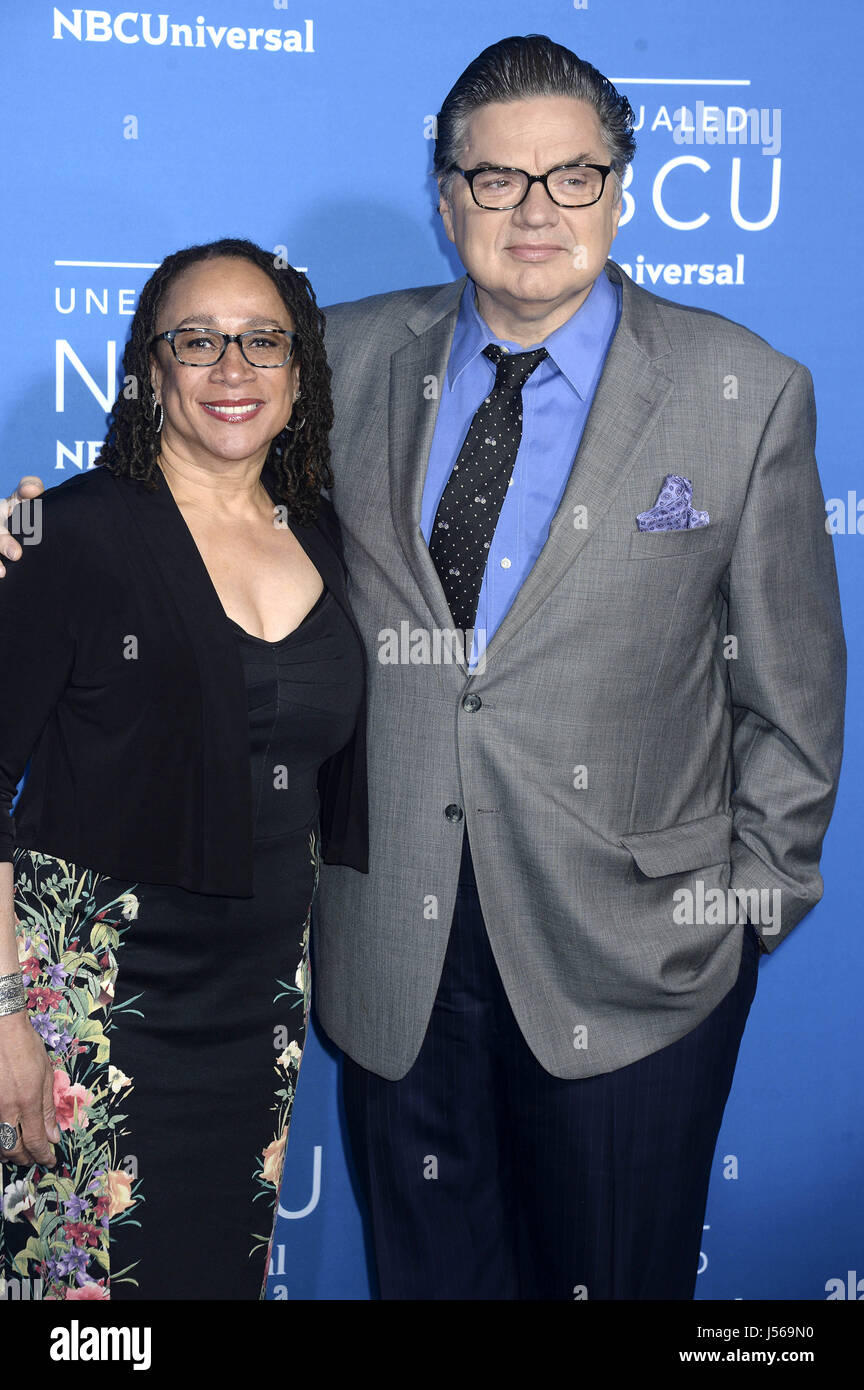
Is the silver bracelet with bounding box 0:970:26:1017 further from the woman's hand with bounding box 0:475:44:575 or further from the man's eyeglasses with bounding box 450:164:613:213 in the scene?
the man's eyeglasses with bounding box 450:164:613:213

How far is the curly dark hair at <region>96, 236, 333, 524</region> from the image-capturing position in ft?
6.52

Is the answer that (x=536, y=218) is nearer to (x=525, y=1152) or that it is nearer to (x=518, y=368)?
(x=518, y=368)

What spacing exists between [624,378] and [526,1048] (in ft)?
3.39

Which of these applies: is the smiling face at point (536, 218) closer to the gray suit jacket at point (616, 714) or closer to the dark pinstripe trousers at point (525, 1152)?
the gray suit jacket at point (616, 714)

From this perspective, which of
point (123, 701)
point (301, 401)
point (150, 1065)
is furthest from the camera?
point (301, 401)

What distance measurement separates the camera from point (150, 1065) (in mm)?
1979

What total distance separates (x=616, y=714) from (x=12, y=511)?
0.92 metres

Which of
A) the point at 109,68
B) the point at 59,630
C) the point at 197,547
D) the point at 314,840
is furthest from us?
the point at 109,68

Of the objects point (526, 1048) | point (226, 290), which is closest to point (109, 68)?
point (226, 290)

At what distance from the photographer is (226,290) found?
77.6 inches

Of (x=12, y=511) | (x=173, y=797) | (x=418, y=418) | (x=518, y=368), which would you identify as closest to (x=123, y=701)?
(x=173, y=797)

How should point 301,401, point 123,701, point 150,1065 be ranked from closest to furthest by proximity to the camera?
point 123,701 → point 150,1065 → point 301,401

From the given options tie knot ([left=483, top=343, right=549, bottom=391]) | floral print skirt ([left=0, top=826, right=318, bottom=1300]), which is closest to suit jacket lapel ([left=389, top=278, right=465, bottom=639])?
tie knot ([left=483, top=343, right=549, bottom=391])

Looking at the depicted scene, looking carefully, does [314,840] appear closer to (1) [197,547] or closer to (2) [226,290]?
(1) [197,547]
